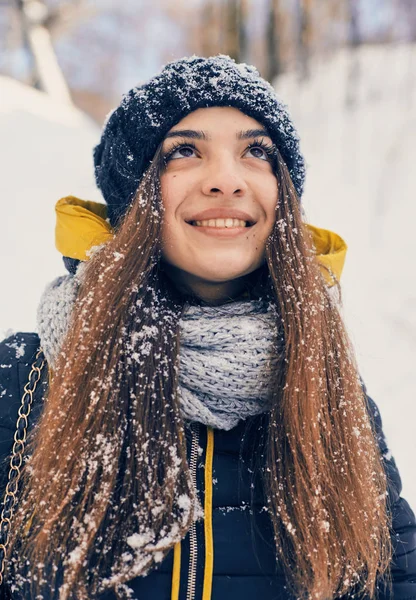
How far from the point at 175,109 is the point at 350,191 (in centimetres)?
691

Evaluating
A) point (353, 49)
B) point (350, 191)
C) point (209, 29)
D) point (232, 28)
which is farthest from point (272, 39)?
point (350, 191)

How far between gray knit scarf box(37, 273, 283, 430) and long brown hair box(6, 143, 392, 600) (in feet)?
0.13

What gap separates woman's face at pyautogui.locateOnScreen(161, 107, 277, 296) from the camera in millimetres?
1349

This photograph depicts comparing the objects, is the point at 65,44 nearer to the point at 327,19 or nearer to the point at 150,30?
the point at 150,30

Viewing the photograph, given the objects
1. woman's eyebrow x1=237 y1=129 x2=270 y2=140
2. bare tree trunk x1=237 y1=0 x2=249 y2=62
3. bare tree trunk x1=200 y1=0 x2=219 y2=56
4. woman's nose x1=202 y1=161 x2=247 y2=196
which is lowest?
woman's nose x1=202 y1=161 x2=247 y2=196

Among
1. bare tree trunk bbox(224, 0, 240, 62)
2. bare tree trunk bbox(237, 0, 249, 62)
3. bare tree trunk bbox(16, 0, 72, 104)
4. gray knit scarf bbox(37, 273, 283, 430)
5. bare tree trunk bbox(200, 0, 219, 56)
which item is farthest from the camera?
bare tree trunk bbox(200, 0, 219, 56)

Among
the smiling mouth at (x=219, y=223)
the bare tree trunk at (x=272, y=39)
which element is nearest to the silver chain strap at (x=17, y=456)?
the smiling mouth at (x=219, y=223)

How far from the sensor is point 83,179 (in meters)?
6.07

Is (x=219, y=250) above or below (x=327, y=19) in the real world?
below

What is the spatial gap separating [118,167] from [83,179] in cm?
483

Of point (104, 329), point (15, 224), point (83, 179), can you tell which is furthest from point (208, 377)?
point (83, 179)

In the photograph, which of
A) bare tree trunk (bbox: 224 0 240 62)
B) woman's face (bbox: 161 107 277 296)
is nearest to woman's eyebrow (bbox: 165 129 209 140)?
woman's face (bbox: 161 107 277 296)

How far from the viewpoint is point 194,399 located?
1.31 meters

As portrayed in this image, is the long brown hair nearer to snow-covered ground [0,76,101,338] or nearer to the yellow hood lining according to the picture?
the yellow hood lining
